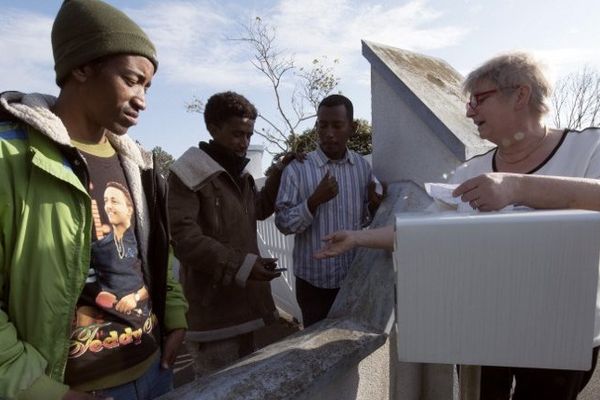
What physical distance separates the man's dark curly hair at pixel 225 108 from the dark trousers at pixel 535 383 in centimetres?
184

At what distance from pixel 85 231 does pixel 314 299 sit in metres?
1.77

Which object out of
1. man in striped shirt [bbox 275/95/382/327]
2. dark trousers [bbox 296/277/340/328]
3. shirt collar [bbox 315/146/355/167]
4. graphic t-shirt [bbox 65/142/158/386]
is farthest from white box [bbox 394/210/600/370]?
shirt collar [bbox 315/146/355/167]

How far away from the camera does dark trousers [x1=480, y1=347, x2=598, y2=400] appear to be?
1411 millimetres

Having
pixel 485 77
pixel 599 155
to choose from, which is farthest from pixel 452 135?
pixel 599 155

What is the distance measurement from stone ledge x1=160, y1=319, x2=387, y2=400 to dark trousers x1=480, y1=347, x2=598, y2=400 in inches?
18.9

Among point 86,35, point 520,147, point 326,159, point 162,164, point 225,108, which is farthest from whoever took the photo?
point 162,164

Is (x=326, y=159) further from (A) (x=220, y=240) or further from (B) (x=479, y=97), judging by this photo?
(B) (x=479, y=97)

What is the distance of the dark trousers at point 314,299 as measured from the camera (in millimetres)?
2631

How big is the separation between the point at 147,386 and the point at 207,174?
1116 mm

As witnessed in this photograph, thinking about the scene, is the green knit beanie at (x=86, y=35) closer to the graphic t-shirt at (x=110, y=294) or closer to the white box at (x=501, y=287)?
the graphic t-shirt at (x=110, y=294)

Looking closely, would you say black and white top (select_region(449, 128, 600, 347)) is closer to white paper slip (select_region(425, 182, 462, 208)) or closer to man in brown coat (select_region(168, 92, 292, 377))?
white paper slip (select_region(425, 182, 462, 208))

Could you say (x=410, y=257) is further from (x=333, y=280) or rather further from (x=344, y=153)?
(x=344, y=153)

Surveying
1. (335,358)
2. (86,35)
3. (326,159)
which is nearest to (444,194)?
(335,358)

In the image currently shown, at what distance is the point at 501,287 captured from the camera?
0.88 meters
